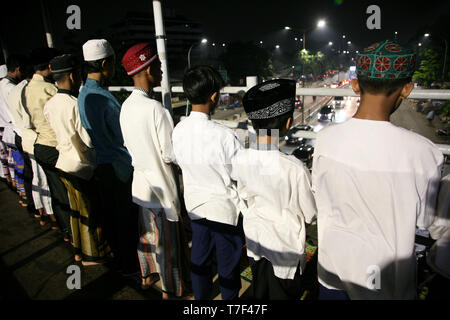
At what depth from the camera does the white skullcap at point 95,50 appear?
2445mm

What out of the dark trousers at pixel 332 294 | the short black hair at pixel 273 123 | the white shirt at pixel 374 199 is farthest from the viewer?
the short black hair at pixel 273 123

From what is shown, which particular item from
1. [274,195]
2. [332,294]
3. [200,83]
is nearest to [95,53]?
[200,83]

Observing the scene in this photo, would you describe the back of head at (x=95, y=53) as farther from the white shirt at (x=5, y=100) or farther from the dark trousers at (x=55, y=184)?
the white shirt at (x=5, y=100)

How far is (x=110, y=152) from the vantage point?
8.43 ft

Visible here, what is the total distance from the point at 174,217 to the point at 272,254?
956 millimetres

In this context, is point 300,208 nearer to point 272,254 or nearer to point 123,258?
point 272,254

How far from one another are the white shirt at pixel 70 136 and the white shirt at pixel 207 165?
120cm

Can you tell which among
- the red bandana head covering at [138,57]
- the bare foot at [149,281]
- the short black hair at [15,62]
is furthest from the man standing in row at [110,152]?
the short black hair at [15,62]

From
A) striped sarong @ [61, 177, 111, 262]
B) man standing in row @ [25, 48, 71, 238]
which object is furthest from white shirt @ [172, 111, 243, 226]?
man standing in row @ [25, 48, 71, 238]

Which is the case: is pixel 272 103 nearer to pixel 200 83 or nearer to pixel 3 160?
pixel 200 83

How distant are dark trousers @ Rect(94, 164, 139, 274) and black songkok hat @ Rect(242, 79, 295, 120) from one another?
5.24 ft

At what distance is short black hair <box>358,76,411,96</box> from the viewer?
131 centimetres

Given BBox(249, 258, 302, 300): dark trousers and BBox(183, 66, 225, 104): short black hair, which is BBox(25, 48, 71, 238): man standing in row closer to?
BBox(183, 66, 225, 104): short black hair
